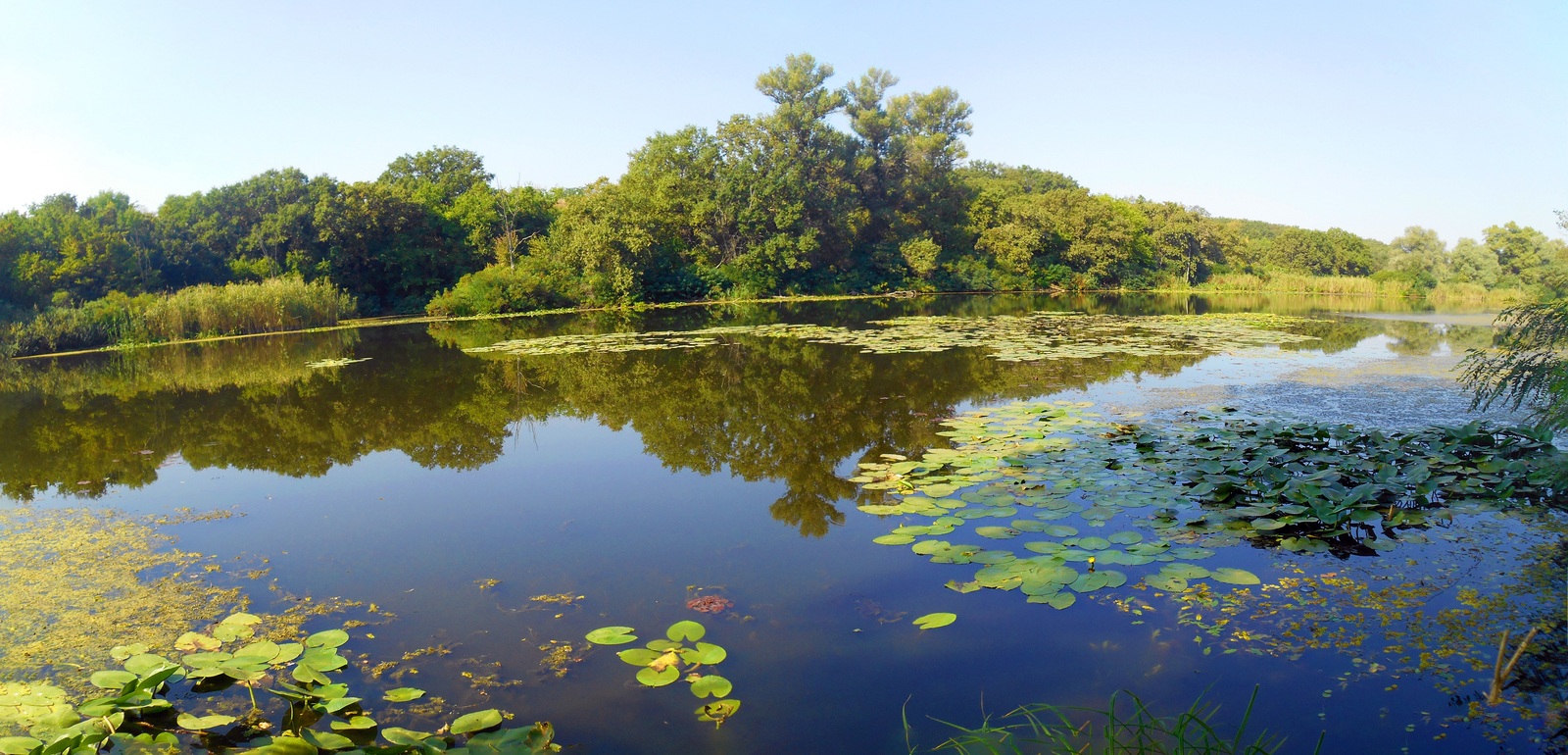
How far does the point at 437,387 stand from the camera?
9.36 m

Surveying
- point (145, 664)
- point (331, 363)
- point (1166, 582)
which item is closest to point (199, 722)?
point (145, 664)

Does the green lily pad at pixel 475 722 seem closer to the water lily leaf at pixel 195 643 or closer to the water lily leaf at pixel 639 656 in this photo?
the water lily leaf at pixel 639 656

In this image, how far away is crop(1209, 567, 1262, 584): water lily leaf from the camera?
11.1 ft

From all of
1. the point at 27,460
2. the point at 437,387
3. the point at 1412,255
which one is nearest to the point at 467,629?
the point at 27,460

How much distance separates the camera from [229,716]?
2.62m

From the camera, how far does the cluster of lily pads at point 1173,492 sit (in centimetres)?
367

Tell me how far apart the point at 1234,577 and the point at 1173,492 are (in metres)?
1.19

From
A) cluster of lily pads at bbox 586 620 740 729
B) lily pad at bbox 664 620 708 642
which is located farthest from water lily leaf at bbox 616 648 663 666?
lily pad at bbox 664 620 708 642

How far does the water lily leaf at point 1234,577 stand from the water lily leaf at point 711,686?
2101 mm

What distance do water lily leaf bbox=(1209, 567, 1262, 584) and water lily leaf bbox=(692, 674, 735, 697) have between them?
6.89 feet

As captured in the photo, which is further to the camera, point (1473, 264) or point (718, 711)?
point (1473, 264)

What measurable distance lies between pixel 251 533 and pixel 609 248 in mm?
21784

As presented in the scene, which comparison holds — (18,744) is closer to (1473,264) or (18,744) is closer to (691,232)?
(691,232)

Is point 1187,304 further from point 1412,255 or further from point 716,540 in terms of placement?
point 716,540
